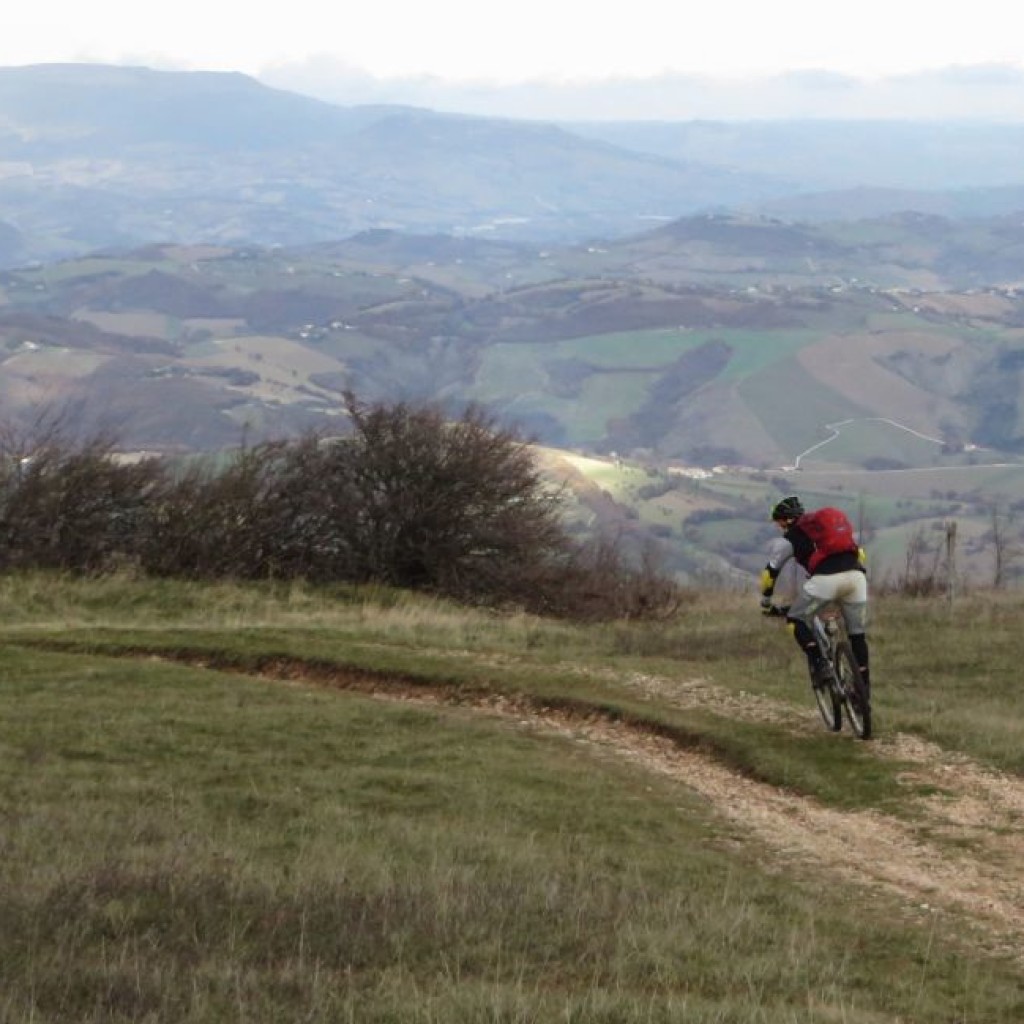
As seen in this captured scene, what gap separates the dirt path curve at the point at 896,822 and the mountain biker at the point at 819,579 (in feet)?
3.04

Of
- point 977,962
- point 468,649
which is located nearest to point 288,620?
point 468,649

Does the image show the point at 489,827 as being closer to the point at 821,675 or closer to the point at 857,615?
the point at 821,675

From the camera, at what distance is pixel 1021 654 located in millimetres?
22500

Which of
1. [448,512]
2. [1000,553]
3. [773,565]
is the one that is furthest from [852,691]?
[1000,553]

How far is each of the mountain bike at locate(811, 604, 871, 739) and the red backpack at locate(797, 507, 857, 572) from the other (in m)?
0.57

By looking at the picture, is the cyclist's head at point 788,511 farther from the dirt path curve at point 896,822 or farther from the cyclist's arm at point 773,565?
the dirt path curve at point 896,822

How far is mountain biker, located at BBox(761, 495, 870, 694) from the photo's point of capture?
15297 millimetres

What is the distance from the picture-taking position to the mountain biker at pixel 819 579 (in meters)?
15.3

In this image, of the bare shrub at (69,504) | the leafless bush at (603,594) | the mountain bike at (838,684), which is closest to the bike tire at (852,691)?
the mountain bike at (838,684)

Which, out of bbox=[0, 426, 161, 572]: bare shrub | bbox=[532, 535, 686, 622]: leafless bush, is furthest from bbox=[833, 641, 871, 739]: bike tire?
bbox=[0, 426, 161, 572]: bare shrub

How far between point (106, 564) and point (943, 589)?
54.9ft

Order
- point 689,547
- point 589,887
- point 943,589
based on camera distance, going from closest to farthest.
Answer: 1. point 589,887
2. point 943,589
3. point 689,547

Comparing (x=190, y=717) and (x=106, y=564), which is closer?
(x=190, y=717)

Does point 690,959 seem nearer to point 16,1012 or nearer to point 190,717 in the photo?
point 16,1012
